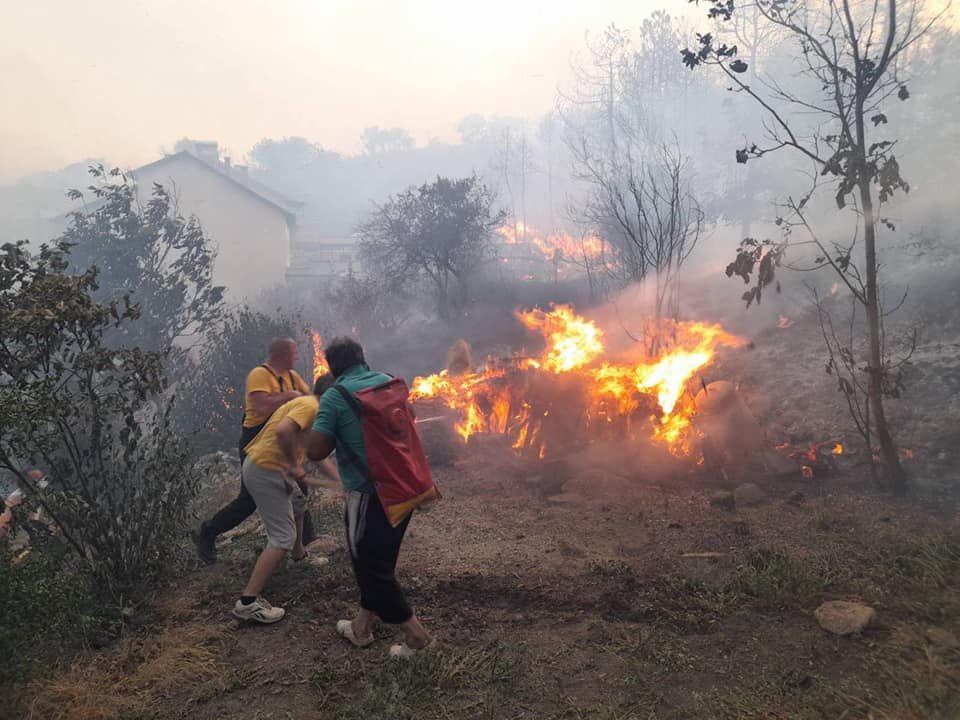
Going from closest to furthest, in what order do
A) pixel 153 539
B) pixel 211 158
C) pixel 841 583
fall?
pixel 841 583 → pixel 153 539 → pixel 211 158

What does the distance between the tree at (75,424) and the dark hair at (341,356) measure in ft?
5.74

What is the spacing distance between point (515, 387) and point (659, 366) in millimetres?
2288

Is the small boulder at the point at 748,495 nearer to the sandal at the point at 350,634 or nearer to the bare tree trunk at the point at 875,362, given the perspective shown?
the bare tree trunk at the point at 875,362

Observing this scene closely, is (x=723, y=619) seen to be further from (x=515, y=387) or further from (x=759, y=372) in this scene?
(x=759, y=372)

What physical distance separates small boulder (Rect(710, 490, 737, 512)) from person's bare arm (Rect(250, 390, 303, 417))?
4.64 metres

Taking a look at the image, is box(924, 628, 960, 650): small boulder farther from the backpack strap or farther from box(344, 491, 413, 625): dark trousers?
the backpack strap

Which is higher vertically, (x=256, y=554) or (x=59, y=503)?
(x=59, y=503)

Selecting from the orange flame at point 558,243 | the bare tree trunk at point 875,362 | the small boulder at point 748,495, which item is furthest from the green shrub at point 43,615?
the orange flame at point 558,243

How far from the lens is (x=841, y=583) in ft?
14.7

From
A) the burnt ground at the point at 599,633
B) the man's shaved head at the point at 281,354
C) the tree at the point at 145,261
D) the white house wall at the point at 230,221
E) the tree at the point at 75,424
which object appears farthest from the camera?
the white house wall at the point at 230,221

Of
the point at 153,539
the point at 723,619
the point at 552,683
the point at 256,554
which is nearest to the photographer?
the point at 552,683

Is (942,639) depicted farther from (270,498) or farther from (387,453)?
(270,498)

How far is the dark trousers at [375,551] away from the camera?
369 cm

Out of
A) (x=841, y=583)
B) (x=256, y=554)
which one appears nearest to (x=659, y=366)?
(x=841, y=583)
